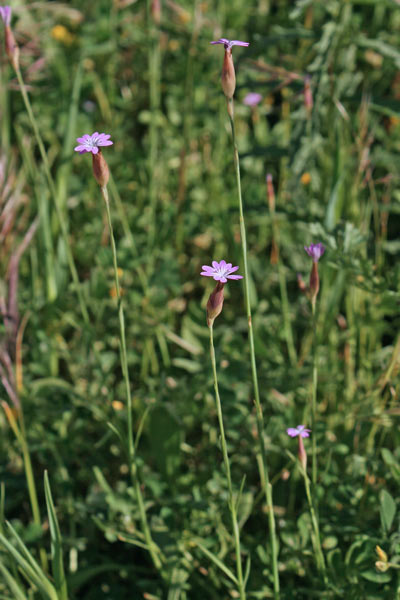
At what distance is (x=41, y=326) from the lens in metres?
1.78

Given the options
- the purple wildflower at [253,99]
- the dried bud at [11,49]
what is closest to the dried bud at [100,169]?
the dried bud at [11,49]

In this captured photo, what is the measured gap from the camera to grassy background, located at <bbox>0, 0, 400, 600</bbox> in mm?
1347

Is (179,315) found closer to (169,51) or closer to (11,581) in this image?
(11,581)

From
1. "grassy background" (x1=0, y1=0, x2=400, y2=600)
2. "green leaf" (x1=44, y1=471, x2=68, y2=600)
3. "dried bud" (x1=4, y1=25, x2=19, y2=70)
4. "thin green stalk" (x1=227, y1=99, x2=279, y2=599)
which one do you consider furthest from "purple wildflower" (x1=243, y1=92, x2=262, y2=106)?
"green leaf" (x1=44, y1=471, x2=68, y2=600)

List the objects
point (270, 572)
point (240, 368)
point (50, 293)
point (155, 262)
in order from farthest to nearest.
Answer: point (155, 262), point (50, 293), point (240, 368), point (270, 572)

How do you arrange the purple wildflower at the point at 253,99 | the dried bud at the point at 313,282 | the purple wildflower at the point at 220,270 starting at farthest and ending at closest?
the purple wildflower at the point at 253,99 → the dried bud at the point at 313,282 → the purple wildflower at the point at 220,270

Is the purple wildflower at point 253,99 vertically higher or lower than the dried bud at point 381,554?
higher

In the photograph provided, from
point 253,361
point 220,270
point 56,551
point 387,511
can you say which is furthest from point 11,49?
point 387,511

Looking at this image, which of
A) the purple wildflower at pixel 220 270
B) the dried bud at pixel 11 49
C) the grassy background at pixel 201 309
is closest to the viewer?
the purple wildflower at pixel 220 270

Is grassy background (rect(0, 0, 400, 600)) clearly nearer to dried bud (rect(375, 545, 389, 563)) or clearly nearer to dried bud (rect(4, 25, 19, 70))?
dried bud (rect(375, 545, 389, 563))

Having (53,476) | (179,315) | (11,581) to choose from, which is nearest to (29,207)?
(179,315)

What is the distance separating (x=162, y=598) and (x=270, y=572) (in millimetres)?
278

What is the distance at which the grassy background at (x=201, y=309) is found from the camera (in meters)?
1.35

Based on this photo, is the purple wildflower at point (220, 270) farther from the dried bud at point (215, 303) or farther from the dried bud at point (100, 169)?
the dried bud at point (100, 169)
